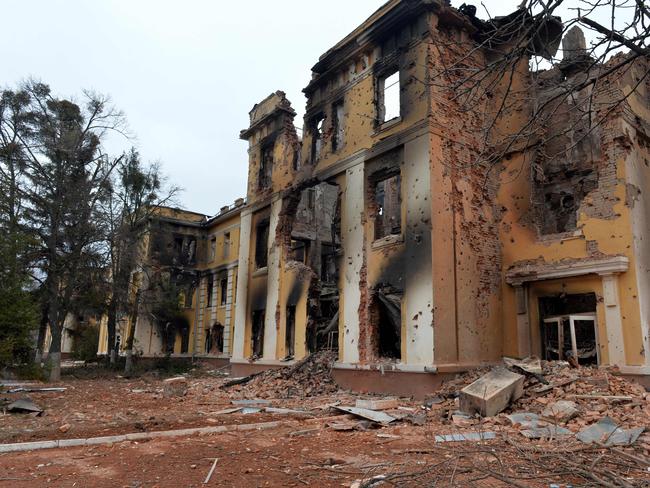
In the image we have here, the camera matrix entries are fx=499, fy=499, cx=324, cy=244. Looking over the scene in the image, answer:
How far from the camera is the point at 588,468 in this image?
479 centimetres

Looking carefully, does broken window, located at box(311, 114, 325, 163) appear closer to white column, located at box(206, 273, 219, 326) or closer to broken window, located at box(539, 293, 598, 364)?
broken window, located at box(539, 293, 598, 364)

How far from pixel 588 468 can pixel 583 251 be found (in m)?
8.79

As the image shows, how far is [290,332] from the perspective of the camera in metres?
17.8

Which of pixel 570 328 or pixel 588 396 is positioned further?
pixel 570 328

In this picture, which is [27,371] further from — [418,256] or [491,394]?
[491,394]

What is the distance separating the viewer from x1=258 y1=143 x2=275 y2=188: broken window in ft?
69.1

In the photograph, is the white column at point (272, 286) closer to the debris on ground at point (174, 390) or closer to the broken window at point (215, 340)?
the debris on ground at point (174, 390)

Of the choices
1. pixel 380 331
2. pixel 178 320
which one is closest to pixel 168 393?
pixel 380 331

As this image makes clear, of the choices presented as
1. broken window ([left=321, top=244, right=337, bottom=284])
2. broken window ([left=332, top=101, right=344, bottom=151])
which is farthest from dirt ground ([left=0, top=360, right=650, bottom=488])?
broken window ([left=321, top=244, right=337, bottom=284])

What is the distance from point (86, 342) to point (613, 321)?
33.1m

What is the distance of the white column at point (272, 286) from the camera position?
1816 cm

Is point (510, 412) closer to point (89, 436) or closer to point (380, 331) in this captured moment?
point (380, 331)

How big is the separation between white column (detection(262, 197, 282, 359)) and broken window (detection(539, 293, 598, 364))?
9046mm

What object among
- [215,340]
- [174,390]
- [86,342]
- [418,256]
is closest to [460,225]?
[418,256]
